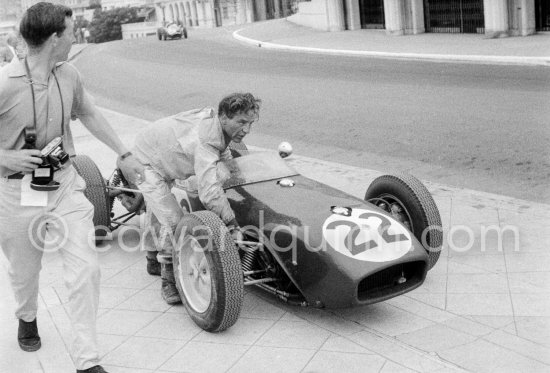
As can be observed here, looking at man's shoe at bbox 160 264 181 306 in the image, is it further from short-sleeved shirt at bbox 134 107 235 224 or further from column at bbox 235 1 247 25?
column at bbox 235 1 247 25

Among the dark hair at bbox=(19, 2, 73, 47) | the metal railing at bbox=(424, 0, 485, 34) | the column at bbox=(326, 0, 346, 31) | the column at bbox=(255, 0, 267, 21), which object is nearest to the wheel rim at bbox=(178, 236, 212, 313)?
the dark hair at bbox=(19, 2, 73, 47)

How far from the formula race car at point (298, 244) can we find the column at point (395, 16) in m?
23.6

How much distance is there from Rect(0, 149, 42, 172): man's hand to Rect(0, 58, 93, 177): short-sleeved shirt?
3.7 inches

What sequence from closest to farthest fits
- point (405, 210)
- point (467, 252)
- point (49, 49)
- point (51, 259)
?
point (49, 49) → point (405, 210) → point (467, 252) → point (51, 259)

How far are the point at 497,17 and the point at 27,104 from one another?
70.9 feet

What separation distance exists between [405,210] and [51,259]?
3044 millimetres

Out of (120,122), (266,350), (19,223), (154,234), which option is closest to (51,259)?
(154,234)

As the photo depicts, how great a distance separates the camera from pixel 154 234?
Result: 588cm

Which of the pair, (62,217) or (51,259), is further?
(51,259)

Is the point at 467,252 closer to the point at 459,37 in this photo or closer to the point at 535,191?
the point at 535,191

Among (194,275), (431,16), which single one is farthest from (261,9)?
(194,275)

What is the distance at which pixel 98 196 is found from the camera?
6641 millimetres

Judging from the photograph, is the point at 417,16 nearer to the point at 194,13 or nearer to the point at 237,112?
the point at 237,112

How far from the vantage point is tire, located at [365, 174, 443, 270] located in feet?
17.7
